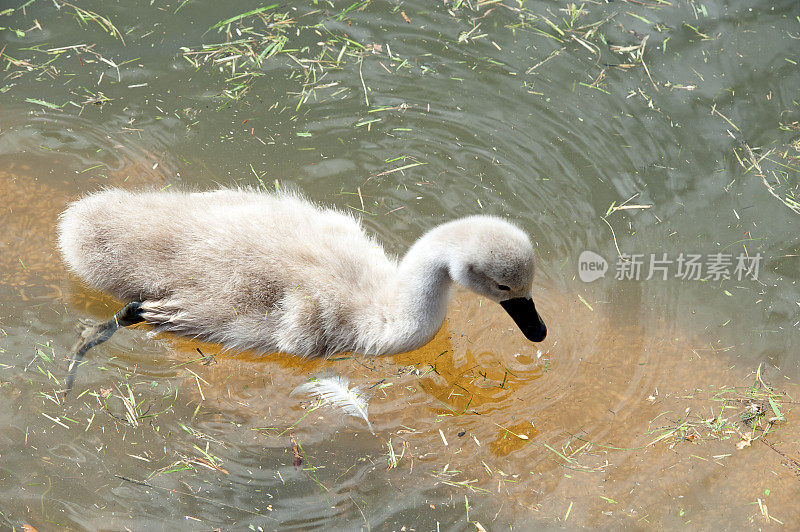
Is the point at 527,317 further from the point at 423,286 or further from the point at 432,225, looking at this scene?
the point at 432,225

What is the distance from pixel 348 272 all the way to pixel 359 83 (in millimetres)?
1942

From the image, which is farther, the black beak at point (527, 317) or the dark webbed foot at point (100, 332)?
the dark webbed foot at point (100, 332)

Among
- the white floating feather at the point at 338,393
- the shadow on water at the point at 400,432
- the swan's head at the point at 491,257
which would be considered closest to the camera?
the swan's head at the point at 491,257

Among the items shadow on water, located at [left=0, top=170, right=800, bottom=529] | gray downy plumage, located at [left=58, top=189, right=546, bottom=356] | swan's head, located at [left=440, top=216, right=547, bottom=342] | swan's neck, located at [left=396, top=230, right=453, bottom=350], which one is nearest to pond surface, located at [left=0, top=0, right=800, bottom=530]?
shadow on water, located at [left=0, top=170, right=800, bottom=529]

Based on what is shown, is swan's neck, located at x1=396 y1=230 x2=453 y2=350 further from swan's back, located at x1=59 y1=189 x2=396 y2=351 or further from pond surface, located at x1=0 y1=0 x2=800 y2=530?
pond surface, located at x1=0 y1=0 x2=800 y2=530

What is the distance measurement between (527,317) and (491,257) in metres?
0.53

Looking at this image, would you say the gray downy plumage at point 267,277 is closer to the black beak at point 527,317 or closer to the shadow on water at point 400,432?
the black beak at point 527,317

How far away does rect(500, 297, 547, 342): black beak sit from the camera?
399 centimetres

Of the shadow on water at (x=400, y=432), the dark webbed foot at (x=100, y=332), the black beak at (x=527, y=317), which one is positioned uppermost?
the dark webbed foot at (x=100, y=332)

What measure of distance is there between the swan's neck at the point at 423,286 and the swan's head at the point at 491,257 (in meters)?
0.07

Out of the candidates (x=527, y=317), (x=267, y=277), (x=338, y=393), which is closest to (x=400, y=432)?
(x=338, y=393)

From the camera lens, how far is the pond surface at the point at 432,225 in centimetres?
387

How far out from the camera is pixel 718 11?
585 cm

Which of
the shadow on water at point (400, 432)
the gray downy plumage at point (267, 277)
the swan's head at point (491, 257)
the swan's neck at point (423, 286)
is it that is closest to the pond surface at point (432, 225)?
the shadow on water at point (400, 432)
